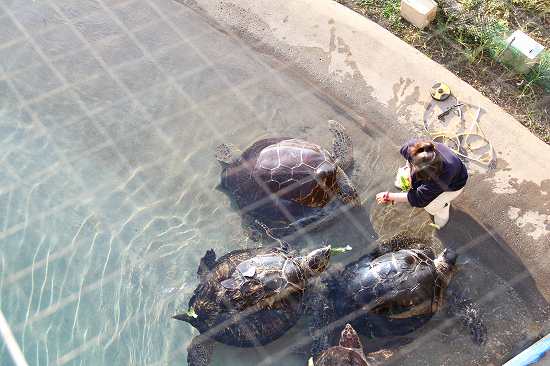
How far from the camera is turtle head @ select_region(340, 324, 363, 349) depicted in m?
4.89

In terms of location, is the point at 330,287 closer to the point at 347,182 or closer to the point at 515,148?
the point at 347,182

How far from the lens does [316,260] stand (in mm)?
5145

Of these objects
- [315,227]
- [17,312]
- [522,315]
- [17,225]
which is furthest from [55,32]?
[522,315]

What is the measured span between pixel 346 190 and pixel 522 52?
2.62m

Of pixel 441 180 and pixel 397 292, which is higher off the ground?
pixel 441 180

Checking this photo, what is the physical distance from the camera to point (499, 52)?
257 inches

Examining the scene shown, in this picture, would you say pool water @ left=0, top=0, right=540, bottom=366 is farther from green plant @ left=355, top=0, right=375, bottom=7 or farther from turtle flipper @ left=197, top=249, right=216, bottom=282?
green plant @ left=355, top=0, right=375, bottom=7

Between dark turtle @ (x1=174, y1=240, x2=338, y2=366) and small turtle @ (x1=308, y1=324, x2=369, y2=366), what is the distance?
42 centimetres

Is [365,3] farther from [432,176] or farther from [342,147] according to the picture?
[432,176]

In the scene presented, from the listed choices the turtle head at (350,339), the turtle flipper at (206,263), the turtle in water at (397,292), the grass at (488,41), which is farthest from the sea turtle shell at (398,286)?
the grass at (488,41)

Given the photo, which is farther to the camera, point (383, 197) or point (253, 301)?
point (383, 197)

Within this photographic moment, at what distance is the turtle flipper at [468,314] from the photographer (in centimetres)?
516

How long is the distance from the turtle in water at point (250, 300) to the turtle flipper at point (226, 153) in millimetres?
1279

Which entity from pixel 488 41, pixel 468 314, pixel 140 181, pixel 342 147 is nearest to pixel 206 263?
pixel 140 181
